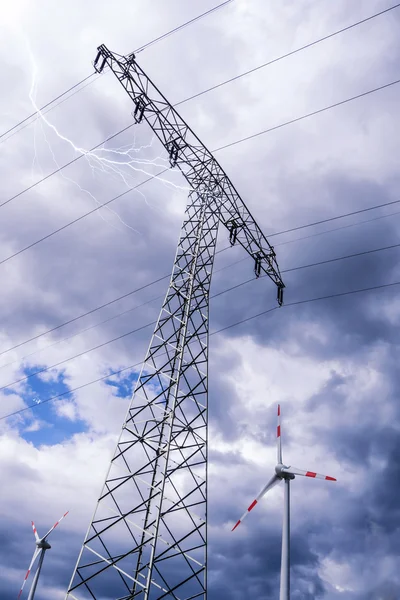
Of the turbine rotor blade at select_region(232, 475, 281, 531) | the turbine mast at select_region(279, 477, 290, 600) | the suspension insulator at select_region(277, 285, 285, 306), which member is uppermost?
the suspension insulator at select_region(277, 285, 285, 306)

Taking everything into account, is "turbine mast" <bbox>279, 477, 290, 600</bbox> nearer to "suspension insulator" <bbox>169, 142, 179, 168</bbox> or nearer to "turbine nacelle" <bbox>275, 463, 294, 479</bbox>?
"turbine nacelle" <bbox>275, 463, 294, 479</bbox>

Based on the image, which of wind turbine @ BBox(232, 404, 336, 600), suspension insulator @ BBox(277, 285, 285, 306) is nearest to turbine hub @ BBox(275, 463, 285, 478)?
wind turbine @ BBox(232, 404, 336, 600)

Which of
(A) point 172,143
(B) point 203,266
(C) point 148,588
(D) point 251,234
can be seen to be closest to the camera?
(C) point 148,588

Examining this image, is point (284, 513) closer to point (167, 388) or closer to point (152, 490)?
point (152, 490)

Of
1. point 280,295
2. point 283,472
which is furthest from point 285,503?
point 280,295

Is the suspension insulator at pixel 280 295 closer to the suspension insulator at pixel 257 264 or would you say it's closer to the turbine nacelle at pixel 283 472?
the suspension insulator at pixel 257 264

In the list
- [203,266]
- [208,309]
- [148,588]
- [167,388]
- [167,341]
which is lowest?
[148,588]

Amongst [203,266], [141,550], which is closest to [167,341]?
[203,266]

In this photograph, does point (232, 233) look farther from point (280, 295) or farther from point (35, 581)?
point (35, 581)

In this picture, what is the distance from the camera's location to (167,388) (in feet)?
64.2

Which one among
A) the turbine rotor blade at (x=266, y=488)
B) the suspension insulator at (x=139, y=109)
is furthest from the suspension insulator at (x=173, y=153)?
the turbine rotor blade at (x=266, y=488)

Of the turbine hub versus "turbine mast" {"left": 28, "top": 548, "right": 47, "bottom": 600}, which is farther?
"turbine mast" {"left": 28, "top": 548, "right": 47, "bottom": 600}

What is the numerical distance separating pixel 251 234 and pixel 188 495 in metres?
15.5

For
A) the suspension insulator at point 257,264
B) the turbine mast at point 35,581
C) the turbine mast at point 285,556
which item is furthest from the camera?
the suspension insulator at point 257,264
